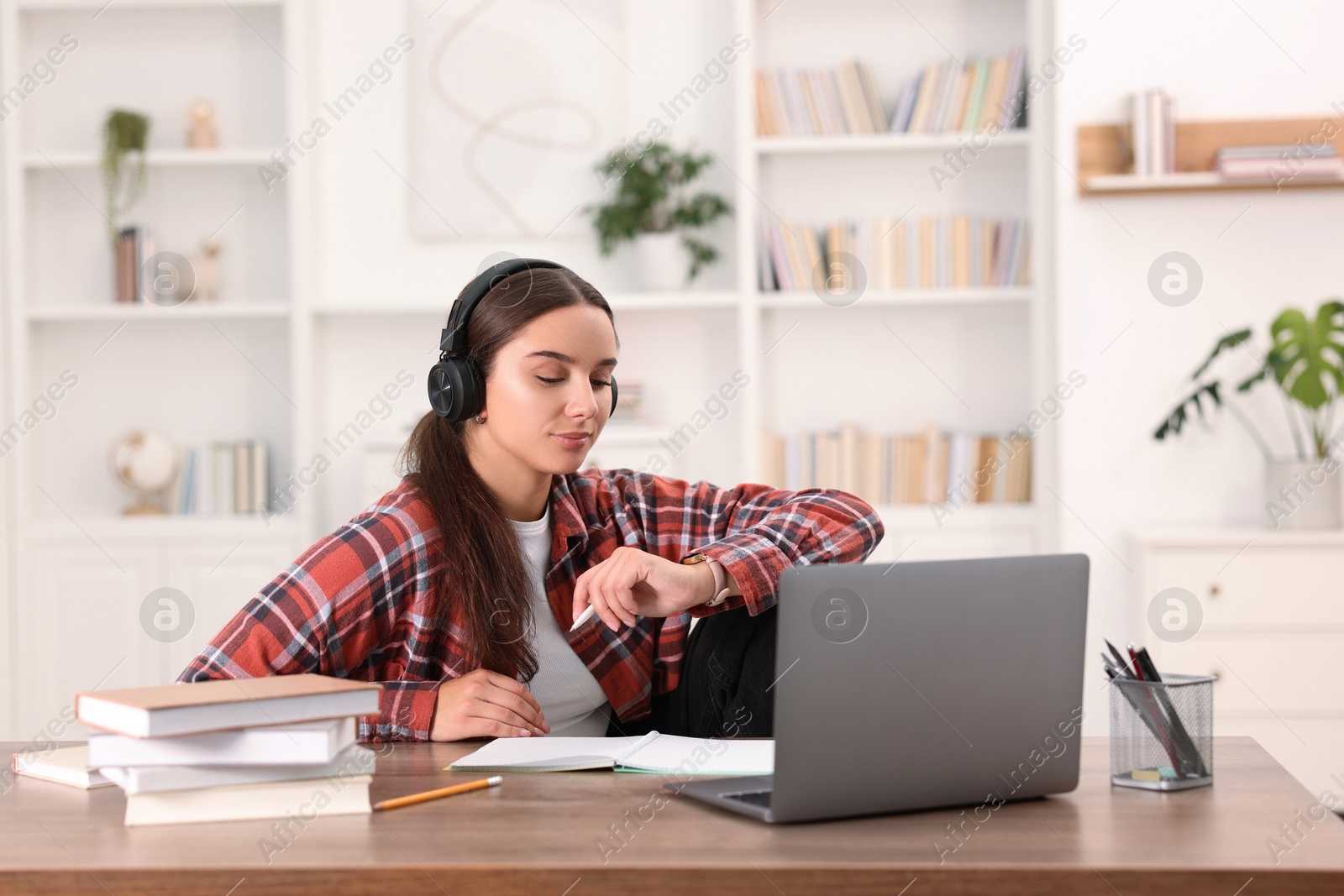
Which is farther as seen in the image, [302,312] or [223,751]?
[302,312]

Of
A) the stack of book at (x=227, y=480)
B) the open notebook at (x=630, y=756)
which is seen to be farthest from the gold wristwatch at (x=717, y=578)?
the stack of book at (x=227, y=480)

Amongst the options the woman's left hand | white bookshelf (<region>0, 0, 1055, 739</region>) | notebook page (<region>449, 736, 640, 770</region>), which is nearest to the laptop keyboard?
notebook page (<region>449, 736, 640, 770</region>)

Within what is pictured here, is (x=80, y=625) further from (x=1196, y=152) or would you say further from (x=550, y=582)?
(x=1196, y=152)

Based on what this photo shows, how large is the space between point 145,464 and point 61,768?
8.51 feet

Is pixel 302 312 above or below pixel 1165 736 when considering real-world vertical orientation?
above

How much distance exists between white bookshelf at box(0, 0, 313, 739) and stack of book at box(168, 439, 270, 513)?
0.07m

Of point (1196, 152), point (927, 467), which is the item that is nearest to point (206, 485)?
point (927, 467)

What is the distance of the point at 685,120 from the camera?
368 cm

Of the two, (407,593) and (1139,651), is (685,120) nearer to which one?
(407,593)

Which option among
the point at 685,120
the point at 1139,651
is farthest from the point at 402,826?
the point at 685,120

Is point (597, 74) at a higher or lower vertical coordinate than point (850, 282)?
higher

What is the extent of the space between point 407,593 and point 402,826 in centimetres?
54

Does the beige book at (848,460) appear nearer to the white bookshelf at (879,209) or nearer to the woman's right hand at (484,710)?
the white bookshelf at (879,209)

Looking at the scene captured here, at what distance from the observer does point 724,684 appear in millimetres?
1630
